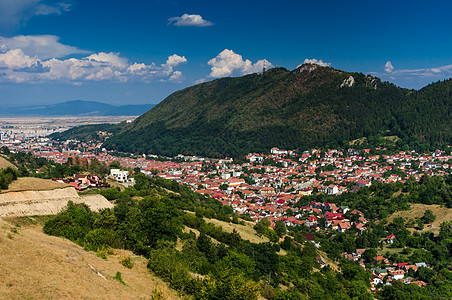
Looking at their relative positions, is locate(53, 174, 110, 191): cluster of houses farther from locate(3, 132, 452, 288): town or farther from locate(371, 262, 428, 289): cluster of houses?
locate(371, 262, 428, 289): cluster of houses

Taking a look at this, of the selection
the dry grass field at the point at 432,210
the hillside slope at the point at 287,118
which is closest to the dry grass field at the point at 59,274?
the dry grass field at the point at 432,210

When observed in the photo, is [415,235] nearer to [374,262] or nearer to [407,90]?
[374,262]

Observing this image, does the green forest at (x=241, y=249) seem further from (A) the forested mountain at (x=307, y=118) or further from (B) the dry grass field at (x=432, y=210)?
(A) the forested mountain at (x=307, y=118)

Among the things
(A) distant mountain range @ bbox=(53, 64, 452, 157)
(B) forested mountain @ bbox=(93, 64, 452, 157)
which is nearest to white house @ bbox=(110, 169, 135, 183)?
(A) distant mountain range @ bbox=(53, 64, 452, 157)

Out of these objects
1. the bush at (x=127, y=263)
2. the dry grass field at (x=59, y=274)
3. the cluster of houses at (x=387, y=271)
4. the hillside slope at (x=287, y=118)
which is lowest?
the cluster of houses at (x=387, y=271)

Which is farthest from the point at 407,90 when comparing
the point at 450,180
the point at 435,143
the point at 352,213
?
the point at 352,213

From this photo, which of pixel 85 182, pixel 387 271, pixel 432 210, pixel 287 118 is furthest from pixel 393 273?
pixel 287 118
